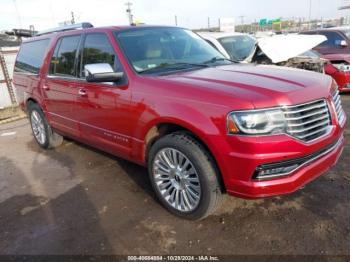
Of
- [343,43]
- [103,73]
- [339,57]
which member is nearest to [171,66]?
[103,73]

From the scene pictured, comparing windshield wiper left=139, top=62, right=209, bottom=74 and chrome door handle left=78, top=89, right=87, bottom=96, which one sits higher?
windshield wiper left=139, top=62, right=209, bottom=74

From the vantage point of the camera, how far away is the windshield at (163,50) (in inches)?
143

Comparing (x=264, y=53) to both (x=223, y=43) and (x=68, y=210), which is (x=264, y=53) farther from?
(x=68, y=210)

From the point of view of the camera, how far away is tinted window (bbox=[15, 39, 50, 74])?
5218 millimetres

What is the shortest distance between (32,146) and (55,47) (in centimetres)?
Answer: 227

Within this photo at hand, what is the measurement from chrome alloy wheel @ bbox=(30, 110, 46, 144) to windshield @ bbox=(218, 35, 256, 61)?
15.1 ft

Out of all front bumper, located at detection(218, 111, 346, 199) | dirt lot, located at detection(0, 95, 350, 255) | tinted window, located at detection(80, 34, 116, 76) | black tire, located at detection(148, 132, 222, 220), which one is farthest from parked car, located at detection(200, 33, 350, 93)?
front bumper, located at detection(218, 111, 346, 199)

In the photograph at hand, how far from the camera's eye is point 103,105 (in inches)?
149

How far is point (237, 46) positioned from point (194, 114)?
19.9 ft

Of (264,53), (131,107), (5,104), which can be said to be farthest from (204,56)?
(5,104)

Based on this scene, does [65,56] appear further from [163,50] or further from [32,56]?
[163,50]

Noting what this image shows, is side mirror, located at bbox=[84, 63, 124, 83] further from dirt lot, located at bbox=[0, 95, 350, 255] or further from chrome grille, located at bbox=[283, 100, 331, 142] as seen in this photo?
chrome grille, located at bbox=[283, 100, 331, 142]

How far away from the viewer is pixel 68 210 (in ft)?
12.1

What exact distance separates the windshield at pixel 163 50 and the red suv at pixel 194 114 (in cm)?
1
